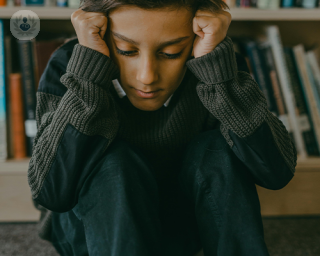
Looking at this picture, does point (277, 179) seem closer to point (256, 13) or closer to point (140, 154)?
point (140, 154)

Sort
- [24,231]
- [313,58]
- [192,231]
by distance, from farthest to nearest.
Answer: [313,58]
[24,231]
[192,231]

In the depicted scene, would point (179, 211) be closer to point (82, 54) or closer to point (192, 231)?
point (192, 231)

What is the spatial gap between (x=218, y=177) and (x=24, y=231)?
739mm

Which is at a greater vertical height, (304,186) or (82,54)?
(82,54)

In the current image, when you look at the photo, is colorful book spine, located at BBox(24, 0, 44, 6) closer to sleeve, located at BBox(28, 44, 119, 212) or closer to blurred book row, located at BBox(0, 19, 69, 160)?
blurred book row, located at BBox(0, 19, 69, 160)

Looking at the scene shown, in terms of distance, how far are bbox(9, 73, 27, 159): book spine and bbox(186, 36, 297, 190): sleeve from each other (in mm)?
652

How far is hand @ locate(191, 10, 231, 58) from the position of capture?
1.94 ft

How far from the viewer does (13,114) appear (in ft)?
3.19

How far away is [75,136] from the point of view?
558 millimetres

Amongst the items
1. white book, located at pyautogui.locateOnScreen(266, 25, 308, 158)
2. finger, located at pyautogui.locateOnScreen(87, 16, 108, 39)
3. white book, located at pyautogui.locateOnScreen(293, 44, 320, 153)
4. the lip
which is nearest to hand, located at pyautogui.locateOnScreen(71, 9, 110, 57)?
finger, located at pyautogui.locateOnScreen(87, 16, 108, 39)

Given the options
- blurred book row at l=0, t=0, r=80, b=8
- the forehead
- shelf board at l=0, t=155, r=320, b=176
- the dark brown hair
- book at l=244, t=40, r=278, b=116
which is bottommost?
shelf board at l=0, t=155, r=320, b=176

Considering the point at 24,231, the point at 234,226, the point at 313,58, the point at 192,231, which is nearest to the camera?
the point at 234,226

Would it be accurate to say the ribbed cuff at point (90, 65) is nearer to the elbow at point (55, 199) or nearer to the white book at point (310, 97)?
the elbow at point (55, 199)

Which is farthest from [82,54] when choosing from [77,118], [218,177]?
[218,177]
